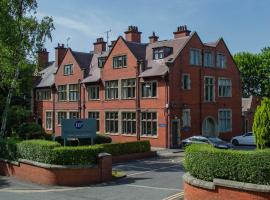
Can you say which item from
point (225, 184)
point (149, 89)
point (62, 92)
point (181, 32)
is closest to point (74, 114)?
point (62, 92)

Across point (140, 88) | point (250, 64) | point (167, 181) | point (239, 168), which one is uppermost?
point (250, 64)

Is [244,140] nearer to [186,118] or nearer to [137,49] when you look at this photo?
[186,118]

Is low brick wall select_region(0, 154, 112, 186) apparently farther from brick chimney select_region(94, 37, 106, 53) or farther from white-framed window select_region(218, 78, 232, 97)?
brick chimney select_region(94, 37, 106, 53)

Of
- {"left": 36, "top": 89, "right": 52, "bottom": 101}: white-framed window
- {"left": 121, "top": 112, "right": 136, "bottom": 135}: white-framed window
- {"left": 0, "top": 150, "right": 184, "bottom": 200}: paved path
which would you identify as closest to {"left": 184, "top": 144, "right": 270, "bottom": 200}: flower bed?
{"left": 0, "top": 150, "right": 184, "bottom": 200}: paved path

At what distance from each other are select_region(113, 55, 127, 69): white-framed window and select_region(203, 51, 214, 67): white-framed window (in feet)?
26.3

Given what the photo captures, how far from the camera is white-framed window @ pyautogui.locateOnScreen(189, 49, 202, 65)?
43.0 meters

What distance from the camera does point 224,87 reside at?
47.3 meters

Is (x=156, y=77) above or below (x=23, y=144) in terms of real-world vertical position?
above

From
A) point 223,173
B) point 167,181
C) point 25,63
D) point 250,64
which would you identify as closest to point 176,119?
point 25,63

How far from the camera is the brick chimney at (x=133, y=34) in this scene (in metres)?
49.3

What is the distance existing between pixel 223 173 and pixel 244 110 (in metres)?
42.7

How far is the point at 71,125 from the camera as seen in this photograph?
27422 millimetres

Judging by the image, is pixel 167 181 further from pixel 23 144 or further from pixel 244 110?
pixel 244 110

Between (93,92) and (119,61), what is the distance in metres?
5.90
